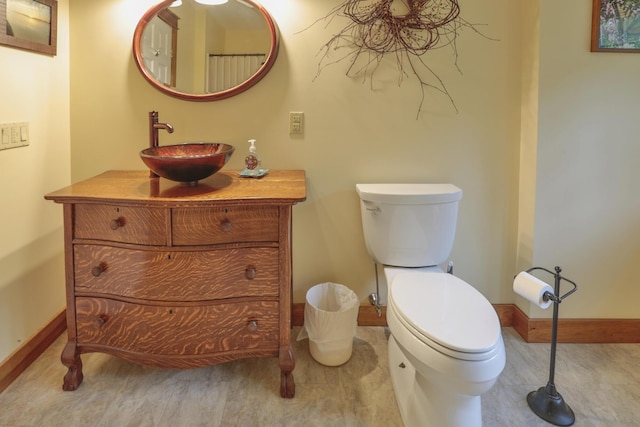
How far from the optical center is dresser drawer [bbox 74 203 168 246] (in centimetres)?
170

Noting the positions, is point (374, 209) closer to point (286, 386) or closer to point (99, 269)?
point (286, 386)

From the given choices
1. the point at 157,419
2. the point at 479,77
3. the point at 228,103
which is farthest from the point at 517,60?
the point at 157,419

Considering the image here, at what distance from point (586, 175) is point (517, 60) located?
62cm

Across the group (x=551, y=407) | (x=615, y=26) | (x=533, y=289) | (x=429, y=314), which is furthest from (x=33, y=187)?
(x=615, y=26)

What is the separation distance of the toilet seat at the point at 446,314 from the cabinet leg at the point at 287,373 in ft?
1.50

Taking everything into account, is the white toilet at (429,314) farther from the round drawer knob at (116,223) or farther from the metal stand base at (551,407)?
the round drawer knob at (116,223)

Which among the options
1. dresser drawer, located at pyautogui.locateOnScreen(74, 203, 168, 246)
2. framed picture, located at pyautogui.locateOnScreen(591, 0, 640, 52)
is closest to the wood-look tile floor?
dresser drawer, located at pyautogui.locateOnScreen(74, 203, 168, 246)

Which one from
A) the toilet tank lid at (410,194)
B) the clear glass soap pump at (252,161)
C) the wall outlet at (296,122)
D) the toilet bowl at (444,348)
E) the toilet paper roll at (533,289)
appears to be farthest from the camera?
the wall outlet at (296,122)

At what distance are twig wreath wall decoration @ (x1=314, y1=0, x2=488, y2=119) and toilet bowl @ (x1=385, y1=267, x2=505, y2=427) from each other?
1.02 m

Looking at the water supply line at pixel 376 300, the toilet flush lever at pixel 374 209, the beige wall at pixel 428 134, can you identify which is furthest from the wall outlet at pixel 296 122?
the water supply line at pixel 376 300

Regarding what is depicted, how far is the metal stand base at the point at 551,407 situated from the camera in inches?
66.2

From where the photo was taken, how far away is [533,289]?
1677 mm

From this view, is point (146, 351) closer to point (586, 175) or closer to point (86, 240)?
point (86, 240)

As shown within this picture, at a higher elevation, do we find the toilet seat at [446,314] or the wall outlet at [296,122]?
the wall outlet at [296,122]
